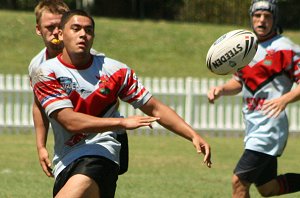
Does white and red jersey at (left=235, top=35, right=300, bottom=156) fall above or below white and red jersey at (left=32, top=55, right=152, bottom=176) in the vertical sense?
below

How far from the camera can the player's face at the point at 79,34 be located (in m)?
6.24

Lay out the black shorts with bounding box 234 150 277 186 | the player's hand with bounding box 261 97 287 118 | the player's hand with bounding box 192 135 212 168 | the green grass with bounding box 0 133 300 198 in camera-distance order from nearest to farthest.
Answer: the player's hand with bounding box 192 135 212 168 < the player's hand with bounding box 261 97 287 118 < the black shorts with bounding box 234 150 277 186 < the green grass with bounding box 0 133 300 198

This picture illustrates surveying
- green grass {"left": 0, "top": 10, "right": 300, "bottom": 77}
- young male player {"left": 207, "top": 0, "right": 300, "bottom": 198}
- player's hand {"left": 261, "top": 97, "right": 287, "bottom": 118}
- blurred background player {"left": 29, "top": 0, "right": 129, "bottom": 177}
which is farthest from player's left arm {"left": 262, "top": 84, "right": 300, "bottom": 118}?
green grass {"left": 0, "top": 10, "right": 300, "bottom": 77}

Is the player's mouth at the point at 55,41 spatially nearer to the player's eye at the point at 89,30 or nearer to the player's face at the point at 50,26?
the player's face at the point at 50,26

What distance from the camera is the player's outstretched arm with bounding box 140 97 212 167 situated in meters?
6.09

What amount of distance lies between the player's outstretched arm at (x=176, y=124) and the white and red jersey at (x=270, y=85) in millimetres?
2342

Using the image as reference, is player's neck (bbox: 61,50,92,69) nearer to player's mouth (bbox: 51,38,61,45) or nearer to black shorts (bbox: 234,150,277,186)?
player's mouth (bbox: 51,38,61,45)

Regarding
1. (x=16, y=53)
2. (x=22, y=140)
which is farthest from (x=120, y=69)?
(x=16, y=53)

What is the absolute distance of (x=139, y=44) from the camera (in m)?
30.8

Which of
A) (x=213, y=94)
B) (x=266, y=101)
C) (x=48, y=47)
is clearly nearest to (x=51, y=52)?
(x=48, y=47)

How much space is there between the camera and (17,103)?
19141 mm

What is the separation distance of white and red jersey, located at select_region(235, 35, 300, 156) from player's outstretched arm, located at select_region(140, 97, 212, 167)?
7.68 ft

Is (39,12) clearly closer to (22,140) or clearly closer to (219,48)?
(219,48)

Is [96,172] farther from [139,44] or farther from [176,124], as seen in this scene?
[139,44]
